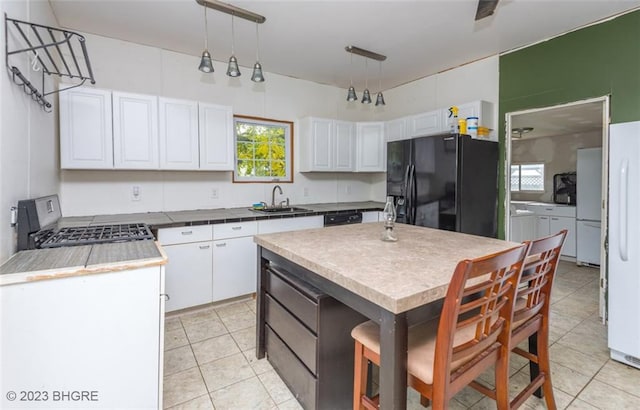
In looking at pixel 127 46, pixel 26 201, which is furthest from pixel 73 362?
pixel 127 46

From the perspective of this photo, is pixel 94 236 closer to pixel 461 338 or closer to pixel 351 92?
pixel 461 338

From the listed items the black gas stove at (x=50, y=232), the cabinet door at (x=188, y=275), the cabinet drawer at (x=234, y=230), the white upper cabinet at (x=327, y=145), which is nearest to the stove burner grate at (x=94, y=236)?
the black gas stove at (x=50, y=232)

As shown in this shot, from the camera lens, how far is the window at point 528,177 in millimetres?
6426

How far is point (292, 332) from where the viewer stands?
1750mm

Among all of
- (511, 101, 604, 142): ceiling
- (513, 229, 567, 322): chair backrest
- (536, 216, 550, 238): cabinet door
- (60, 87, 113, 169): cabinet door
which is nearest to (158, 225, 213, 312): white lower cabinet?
(60, 87, 113, 169): cabinet door

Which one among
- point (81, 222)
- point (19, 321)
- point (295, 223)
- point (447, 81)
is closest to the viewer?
point (19, 321)

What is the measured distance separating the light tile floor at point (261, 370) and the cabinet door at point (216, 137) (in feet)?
5.07

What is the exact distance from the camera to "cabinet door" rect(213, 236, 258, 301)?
2965 mm

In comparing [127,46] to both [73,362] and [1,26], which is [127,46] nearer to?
[1,26]

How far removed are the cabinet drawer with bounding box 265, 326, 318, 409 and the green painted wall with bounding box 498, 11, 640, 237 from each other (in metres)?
2.83

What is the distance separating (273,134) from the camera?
4.08 metres

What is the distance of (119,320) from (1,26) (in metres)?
1.42

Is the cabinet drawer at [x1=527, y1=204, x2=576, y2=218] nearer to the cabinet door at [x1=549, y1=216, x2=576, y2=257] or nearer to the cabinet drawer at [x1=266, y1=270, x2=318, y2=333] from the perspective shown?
the cabinet door at [x1=549, y1=216, x2=576, y2=257]

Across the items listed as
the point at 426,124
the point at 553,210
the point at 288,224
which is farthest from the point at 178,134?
the point at 553,210
